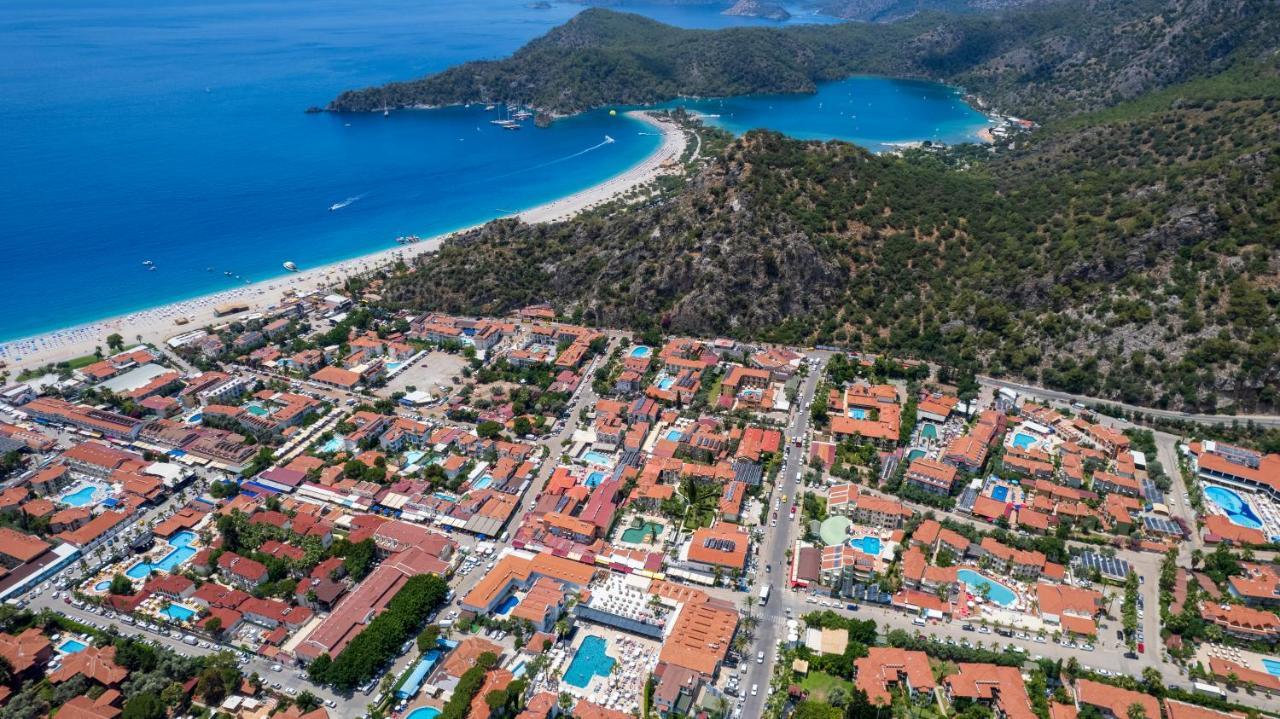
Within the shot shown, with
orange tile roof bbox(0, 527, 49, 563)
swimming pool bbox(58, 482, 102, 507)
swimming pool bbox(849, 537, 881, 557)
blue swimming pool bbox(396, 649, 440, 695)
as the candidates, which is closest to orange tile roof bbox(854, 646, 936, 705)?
swimming pool bbox(849, 537, 881, 557)

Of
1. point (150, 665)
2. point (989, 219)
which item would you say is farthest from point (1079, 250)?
point (150, 665)

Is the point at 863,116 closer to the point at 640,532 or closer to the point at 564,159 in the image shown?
the point at 564,159

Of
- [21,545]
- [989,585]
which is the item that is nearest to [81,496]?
[21,545]

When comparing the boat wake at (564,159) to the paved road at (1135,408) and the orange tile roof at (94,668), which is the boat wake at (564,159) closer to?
the paved road at (1135,408)

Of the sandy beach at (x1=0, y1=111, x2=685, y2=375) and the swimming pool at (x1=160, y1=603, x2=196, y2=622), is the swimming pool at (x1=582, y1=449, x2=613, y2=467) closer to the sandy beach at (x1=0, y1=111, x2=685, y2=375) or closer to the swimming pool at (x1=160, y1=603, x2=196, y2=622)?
the swimming pool at (x1=160, y1=603, x2=196, y2=622)

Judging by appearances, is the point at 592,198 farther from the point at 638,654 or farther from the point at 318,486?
the point at 638,654

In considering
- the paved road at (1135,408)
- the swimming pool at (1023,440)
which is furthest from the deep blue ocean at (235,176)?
the swimming pool at (1023,440)
